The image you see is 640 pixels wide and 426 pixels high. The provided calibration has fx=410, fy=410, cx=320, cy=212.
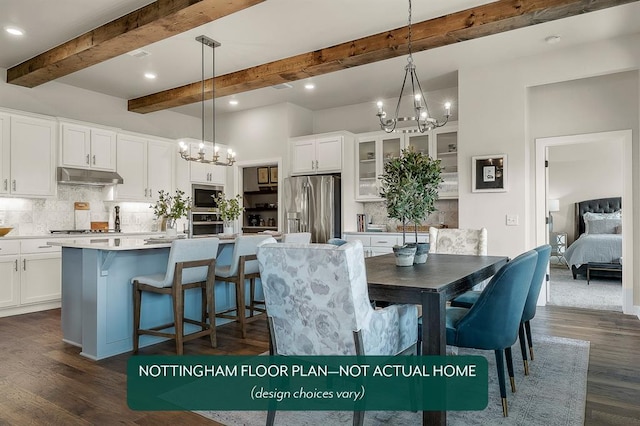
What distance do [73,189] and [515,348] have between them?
19.2 feet

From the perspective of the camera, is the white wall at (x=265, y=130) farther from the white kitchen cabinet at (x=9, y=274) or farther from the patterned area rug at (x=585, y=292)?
the patterned area rug at (x=585, y=292)

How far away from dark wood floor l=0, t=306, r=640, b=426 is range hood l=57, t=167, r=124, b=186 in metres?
1.84

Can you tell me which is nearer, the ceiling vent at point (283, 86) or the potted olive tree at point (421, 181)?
the potted olive tree at point (421, 181)

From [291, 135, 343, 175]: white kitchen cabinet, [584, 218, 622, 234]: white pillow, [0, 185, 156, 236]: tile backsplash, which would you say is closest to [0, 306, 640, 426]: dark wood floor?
[0, 185, 156, 236]: tile backsplash

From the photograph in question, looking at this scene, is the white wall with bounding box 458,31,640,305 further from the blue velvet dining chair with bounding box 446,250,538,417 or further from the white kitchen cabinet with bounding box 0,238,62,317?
the white kitchen cabinet with bounding box 0,238,62,317

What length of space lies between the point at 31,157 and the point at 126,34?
245 cm

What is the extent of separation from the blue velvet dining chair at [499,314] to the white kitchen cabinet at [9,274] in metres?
4.83

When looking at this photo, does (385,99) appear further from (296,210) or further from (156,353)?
(156,353)

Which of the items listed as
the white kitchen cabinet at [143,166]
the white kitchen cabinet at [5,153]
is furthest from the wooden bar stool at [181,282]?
the white kitchen cabinet at [143,166]

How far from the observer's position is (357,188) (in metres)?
6.35

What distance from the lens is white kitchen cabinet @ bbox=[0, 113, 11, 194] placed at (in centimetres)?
481

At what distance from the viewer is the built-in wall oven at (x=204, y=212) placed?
671cm

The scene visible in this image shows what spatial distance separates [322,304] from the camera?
184 centimetres

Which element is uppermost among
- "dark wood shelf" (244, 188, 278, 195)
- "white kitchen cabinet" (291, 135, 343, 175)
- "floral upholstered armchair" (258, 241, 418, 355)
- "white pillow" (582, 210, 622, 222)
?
"white kitchen cabinet" (291, 135, 343, 175)
